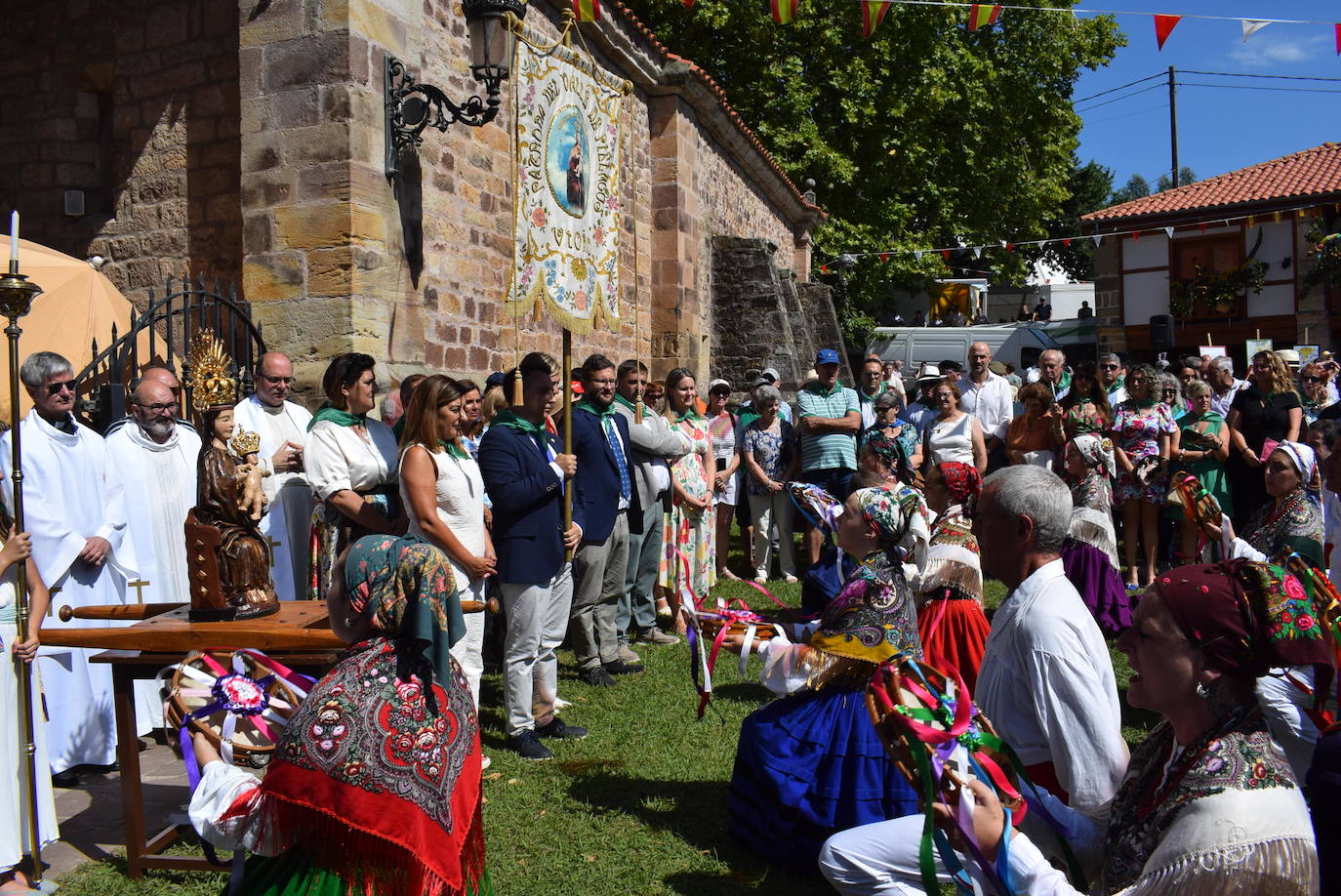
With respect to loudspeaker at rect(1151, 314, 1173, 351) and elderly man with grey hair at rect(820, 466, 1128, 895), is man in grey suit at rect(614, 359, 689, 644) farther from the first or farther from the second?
loudspeaker at rect(1151, 314, 1173, 351)

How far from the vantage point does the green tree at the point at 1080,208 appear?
153ft

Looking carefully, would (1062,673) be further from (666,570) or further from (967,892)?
(666,570)

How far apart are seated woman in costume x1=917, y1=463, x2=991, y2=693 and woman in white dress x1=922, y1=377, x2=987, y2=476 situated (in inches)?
154

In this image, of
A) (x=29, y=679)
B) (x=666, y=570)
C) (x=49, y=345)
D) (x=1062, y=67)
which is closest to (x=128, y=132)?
(x=49, y=345)

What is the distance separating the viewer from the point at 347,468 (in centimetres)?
526

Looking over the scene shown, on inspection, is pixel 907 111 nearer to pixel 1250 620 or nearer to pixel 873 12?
pixel 873 12

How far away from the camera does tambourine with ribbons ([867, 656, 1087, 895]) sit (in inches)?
76.5

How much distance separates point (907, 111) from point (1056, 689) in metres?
Answer: 22.8

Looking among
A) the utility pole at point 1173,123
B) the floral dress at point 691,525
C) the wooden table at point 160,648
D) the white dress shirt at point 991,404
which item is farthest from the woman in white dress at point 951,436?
the utility pole at point 1173,123

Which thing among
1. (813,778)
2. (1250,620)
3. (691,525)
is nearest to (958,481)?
(813,778)

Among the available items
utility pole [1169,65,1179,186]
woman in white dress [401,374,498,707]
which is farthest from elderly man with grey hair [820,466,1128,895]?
utility pole [1169,65,1179,186]

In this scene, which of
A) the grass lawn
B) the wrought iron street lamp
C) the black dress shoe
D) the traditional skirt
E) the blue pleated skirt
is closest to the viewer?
the blue pleated skirt

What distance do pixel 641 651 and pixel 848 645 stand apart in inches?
144

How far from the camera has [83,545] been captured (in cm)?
498
